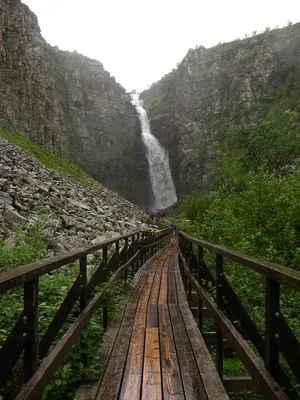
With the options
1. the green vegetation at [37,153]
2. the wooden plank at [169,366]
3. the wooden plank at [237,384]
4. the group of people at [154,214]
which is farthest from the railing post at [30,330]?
the group of people at [154,214]

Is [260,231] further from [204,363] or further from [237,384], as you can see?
[237,384]

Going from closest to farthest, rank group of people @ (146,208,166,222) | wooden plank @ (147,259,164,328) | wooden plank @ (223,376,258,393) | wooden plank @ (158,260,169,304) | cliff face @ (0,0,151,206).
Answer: wooden plank @ (223,376,258,393) < wooden plank @ (147,259,164,328) < wooden plank @ (158,260,169,304) < group of people @ (146,208,166,222) < cliff face @ (0,0,151,206)

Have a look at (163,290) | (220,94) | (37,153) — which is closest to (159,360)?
(163,290)

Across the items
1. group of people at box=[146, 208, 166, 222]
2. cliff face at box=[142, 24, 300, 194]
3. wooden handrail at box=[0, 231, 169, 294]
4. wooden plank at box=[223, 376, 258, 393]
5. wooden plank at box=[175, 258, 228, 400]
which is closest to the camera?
wooden handrail at box=[0, 231, 169, 294]

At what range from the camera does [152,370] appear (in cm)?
340

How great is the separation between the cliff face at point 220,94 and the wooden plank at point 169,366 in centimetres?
5336

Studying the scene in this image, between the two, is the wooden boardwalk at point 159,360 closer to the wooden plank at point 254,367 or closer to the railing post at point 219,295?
the railing post at point 219,295

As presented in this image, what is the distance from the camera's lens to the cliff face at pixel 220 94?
60.8 meters

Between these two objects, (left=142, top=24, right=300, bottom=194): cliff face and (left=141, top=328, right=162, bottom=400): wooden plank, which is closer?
(left=141, top=328, right=162, bottom=400): wooden plank

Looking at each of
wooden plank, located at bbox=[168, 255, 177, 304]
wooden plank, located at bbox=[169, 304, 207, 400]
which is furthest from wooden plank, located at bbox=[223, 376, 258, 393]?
wooden plank, located at bbox=[168, 255, 177, 304]

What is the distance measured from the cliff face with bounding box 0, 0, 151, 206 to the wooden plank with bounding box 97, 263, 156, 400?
35.5 m

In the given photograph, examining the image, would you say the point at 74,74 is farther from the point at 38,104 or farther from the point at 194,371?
the point at 194,371

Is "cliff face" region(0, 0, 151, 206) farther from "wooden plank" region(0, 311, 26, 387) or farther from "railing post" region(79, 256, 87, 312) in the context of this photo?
"wooden plank" region(0, 311, 26, 387)

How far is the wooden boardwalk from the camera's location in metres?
2.94
